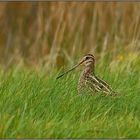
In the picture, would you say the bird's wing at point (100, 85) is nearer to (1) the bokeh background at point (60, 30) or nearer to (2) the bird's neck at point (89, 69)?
Result: (2) the bird's neck at point (89, 69)

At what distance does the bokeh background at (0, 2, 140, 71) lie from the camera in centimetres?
1225

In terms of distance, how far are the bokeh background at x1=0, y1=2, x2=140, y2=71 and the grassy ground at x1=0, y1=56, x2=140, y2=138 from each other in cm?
318

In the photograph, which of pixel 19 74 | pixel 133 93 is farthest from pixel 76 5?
pixel 133 93

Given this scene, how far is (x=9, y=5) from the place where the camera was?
Result: 1567 cm

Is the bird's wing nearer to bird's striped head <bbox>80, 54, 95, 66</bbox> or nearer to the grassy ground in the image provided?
the grassy ground

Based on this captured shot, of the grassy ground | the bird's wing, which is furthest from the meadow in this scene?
the bird's wing

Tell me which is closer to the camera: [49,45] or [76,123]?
[76,123]

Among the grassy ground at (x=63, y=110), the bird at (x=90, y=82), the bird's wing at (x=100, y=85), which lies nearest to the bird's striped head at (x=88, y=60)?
the bird at (x=90, y=82)

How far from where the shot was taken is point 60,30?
44.3 ft

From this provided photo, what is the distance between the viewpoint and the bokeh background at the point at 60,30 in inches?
482

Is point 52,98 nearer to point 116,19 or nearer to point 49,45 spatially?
point 116,19

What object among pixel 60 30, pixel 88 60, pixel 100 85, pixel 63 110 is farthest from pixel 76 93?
pixel 60 30

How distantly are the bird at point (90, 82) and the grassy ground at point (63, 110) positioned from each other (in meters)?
0.10

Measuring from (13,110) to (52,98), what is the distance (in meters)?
0.57
